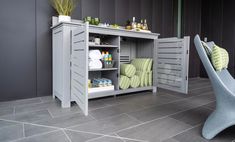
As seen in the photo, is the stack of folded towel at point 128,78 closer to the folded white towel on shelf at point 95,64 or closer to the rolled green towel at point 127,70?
the rolled green towel at point 127,70

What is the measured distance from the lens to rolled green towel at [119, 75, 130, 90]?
229 centimetres

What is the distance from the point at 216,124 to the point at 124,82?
1317 mm

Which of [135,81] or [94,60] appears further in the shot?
[135,81]

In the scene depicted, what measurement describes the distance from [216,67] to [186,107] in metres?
0.81

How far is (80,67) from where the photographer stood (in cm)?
158

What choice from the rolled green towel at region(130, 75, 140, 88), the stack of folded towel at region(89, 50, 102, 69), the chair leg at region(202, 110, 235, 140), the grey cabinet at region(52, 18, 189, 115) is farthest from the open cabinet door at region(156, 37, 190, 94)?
the chair leg at region(202, 110, 235, 140)

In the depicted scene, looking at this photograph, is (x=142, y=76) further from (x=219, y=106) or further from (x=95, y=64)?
(x=219, y=106)

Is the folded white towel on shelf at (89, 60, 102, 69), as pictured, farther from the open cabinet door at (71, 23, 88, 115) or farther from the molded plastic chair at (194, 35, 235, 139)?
the molded plastic chair at (194, 35, 235, 139)

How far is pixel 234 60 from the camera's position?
3928mm

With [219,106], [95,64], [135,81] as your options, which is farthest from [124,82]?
[219,106]

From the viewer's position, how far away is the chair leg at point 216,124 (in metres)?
1.14

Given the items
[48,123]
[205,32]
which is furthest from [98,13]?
[205,32]

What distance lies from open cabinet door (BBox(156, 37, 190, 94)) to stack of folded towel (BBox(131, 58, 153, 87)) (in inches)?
5.7

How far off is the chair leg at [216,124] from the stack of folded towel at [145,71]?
1.35 metres
